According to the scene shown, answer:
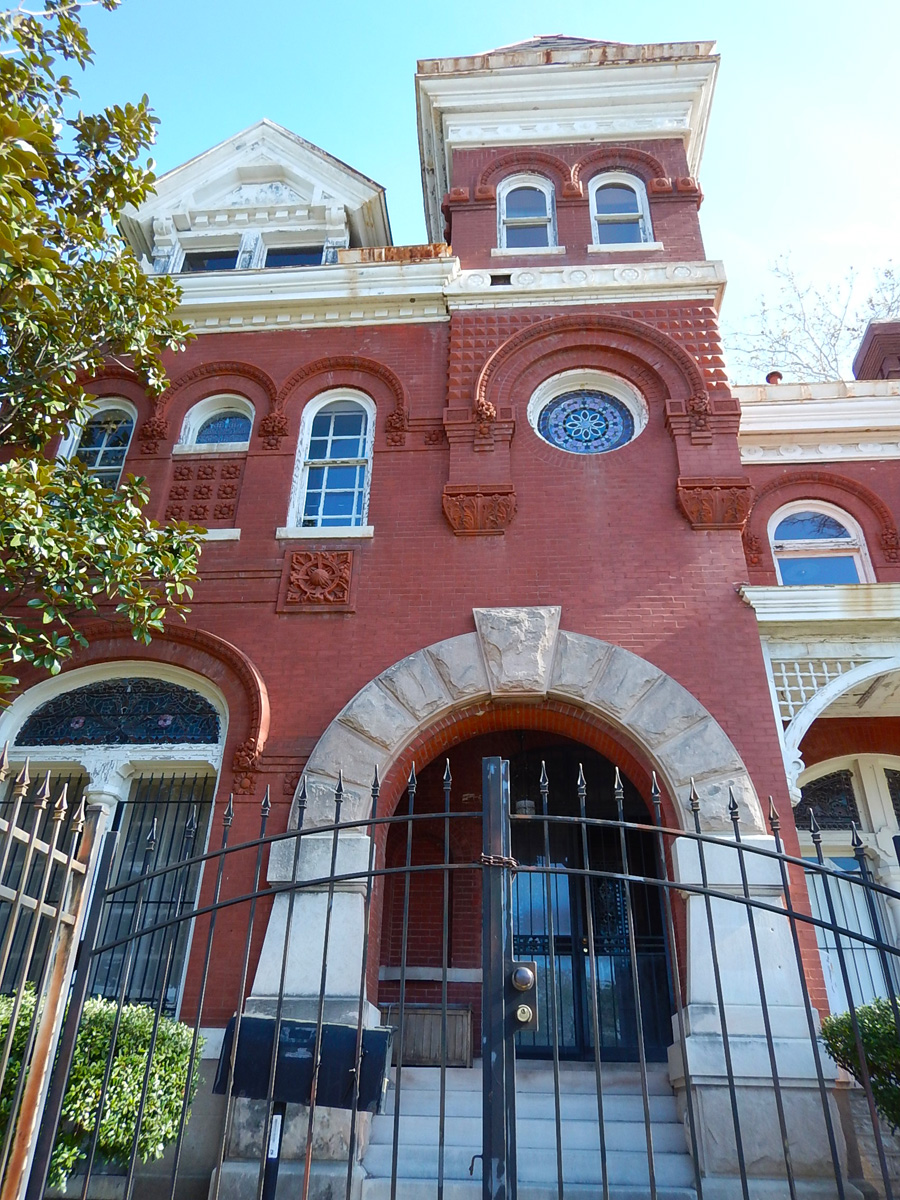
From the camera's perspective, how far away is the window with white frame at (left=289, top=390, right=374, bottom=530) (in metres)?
10.1

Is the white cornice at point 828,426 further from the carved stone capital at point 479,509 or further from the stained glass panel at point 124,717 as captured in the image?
the stained glass panel at point 124,717

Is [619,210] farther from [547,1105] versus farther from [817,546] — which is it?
[547,1105]

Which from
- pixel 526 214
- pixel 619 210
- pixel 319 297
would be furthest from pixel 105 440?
pixel 619 210

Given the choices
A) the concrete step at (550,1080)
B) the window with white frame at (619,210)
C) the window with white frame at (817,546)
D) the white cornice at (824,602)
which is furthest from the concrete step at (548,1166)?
the window with white frame at (619,210)

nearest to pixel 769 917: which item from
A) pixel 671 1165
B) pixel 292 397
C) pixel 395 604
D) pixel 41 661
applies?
pixel 671 1165

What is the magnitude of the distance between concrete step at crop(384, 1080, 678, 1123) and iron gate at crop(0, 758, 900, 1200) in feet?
Answer: 0.10

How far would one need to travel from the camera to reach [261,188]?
44.8 feet

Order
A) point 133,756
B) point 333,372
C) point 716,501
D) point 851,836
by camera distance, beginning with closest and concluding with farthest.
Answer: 1. point 133,756
2. point 716,501
3. point 851,836
4. point 333,372

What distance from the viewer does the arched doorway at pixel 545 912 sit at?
939 cm

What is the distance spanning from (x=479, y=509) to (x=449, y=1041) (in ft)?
18.1

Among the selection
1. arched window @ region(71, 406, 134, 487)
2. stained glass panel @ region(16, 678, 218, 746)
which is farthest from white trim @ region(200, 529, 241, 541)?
arched window @ region(71, 406, 134, 487)

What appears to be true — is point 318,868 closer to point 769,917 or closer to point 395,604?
point 395,604

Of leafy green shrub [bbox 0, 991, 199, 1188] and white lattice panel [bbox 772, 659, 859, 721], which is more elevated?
white lattice panel [bbox 772, 659, 859, 721]

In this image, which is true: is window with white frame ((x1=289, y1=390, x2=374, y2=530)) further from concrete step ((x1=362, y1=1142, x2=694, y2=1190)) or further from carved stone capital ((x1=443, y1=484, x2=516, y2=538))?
concrete step ((x1=362, y1=1142, x2=694, y2=1190))
